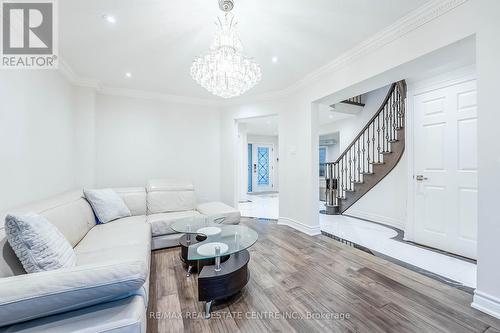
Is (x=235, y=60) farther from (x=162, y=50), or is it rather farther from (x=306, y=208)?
(x=306, y=208)

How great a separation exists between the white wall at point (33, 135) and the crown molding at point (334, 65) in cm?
47

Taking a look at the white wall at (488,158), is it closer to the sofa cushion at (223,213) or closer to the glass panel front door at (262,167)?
the sofa cushion at (223,213)

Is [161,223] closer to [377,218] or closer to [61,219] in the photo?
[61,219]

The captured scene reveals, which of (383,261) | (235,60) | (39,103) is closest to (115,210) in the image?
(39,103)

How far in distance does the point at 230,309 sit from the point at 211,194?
118 inches

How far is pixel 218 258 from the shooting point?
5.80 feet

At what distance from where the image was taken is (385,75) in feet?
7.95

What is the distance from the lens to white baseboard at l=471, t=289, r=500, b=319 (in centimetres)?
160

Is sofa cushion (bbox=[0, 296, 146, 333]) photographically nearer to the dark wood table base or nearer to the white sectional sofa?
the white sectional sofa

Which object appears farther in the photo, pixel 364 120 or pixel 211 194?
pixel 364 120

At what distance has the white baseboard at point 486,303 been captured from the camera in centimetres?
160

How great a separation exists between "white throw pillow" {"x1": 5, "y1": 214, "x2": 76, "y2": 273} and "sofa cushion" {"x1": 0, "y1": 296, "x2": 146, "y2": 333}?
330mm

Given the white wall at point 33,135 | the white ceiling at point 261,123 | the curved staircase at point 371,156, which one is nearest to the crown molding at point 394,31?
the curved staircase at point 371,156

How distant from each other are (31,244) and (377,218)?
4.96 metres
